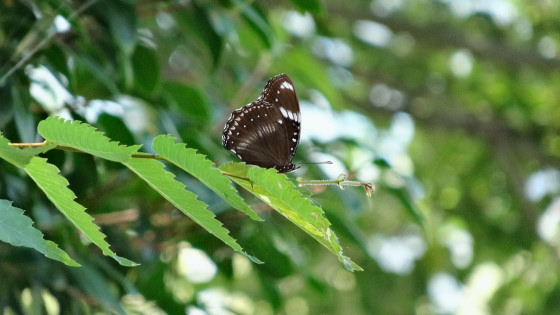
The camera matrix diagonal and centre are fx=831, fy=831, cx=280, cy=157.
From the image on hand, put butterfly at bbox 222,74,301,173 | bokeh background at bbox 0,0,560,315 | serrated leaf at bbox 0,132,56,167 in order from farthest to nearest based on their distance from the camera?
bokeh background at bbox 0,0,560,315
butterfly at bbox 222,74,301,173
serrated leaf at bbox 0,132,56,167

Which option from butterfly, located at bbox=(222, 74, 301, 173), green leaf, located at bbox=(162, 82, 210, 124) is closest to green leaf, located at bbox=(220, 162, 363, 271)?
butterfly, located at bbox=(222, 74, 301, 173)

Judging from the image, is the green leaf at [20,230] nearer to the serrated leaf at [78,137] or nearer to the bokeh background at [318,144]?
the serrated leaf at [78,137]

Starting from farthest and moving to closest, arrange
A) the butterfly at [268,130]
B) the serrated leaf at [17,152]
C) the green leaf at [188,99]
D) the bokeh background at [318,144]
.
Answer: the green leaf at [188,99] → the bokeh background at [318,144] → the butterfly at [268,130] → the serrated leaf at [17,152]

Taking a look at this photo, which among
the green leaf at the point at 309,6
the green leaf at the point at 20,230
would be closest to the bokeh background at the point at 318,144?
the green leaf at the point at 309,6

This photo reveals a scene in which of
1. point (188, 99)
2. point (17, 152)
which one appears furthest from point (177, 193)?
point (188, 99)

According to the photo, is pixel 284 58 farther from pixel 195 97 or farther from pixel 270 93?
pixel 270 93

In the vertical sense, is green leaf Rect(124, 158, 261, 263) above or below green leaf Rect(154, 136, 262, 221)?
below

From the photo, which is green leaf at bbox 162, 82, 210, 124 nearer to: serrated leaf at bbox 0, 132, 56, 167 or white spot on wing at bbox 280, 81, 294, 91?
white spot on wing at bbox 280, 81, 294, 91

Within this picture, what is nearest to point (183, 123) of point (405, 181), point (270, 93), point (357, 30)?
point (270, 93)
